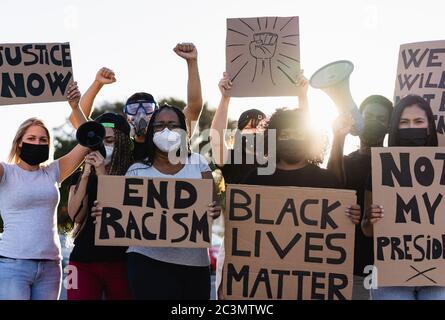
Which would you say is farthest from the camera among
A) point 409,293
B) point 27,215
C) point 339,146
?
point 27,215

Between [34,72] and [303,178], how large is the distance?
8.57 feet

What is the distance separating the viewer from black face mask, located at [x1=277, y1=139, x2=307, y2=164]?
5766mm

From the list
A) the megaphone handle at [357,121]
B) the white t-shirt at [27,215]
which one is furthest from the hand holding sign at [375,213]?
the white t-shirt at [27,215]

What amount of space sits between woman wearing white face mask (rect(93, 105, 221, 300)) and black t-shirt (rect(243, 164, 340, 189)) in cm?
39

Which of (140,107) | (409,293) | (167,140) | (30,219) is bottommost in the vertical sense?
(409,293)

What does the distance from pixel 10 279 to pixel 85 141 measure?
1.08 metres

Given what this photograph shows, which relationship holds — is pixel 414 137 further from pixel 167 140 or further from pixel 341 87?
pixel 167 140

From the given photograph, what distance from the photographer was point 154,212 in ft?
19.4

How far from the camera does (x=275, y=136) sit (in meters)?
5.86

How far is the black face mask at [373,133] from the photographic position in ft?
20.5

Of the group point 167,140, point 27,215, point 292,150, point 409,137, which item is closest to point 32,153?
point 27,215

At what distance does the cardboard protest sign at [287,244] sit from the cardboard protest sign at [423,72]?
1372 mm

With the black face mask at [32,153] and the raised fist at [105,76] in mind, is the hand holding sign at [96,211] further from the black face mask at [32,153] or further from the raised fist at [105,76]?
the raised fist at [105,76]
